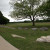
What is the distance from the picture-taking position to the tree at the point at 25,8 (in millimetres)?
45225

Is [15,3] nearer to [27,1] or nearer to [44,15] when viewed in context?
[27,1]

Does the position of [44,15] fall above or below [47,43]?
below

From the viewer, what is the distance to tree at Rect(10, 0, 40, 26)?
4522cm

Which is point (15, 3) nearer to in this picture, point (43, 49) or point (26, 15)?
point (26, 15)

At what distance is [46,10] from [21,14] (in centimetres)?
654

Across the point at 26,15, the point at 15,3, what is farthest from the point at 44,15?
the point at 15,3

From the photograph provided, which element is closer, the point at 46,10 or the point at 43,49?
the point at 43,49

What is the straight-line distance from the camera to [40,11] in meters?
45.2

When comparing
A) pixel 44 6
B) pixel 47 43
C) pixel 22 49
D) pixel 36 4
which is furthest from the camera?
pixel 36 4

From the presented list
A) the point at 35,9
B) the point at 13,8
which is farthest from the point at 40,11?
the point at 13,8

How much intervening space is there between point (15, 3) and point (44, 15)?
838cm

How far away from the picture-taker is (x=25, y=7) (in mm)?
46156

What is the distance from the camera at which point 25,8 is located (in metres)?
46.1

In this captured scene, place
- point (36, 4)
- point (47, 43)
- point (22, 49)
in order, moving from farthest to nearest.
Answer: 1. point (36, 4)
2. point (47, 43)
3. point (22, 49)
